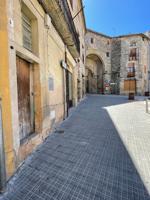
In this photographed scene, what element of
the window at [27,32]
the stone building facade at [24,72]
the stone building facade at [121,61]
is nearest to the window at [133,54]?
the stone building facade at [121,61]

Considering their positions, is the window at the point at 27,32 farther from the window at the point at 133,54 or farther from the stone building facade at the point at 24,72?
the window at the point at 133,54

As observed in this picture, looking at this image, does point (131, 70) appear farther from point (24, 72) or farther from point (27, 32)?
point (24, 72)

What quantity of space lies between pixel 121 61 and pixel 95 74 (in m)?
5.71

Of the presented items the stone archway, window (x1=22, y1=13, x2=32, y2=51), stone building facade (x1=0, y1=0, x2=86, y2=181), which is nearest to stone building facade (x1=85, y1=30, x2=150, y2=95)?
the stone archway

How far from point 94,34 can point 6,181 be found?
28.2 meters

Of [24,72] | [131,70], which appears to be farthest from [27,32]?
[131,70]

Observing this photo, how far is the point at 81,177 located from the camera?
225cm

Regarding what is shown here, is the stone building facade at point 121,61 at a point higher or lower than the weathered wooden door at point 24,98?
higher

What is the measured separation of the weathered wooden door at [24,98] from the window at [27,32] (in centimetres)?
43

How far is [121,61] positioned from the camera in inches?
1093

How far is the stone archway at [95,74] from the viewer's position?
2888cm

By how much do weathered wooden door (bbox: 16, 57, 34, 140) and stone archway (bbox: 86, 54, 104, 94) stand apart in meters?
26.3

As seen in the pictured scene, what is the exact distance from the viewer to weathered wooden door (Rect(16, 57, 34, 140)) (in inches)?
117

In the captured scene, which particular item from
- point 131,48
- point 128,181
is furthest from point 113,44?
point 128,181
